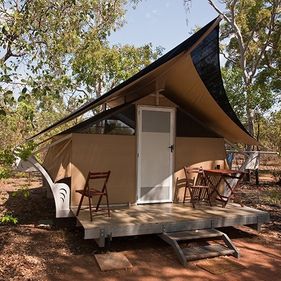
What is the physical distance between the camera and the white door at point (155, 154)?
20.2 feet

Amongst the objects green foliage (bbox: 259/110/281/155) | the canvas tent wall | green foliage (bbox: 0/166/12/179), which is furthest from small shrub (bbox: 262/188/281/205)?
green foliage (bbox: 259/110/281/155)

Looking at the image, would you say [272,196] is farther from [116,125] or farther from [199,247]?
[116,125]

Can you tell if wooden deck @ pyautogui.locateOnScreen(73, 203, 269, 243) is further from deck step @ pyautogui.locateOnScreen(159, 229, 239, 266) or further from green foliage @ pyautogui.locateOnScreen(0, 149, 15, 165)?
green foliage @ pyautogui.locateOnScreen(0, 149, 15, 165)

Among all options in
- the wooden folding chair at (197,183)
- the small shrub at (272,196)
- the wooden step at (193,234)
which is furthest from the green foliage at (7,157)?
the small shrub at (272,196)

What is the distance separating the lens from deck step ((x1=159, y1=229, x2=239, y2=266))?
171 inches

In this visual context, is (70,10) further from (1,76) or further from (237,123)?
(237,123)

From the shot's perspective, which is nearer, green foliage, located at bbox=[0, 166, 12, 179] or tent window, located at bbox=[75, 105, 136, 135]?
green foliage, located at bbox=[0, 166, 12, 179]

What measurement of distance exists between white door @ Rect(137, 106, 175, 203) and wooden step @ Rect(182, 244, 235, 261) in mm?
1741

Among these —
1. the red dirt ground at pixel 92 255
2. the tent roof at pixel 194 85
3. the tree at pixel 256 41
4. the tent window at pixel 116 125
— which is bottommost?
the red dirt ground at pixel 92 255

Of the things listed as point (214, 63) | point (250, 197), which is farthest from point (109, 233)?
point (250, 197)

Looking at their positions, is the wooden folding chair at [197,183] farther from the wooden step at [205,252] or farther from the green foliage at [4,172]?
the green foliage at [4,172]

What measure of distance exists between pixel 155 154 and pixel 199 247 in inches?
80.8

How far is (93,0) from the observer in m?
5.96

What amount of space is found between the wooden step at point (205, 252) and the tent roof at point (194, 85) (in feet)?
7.19
